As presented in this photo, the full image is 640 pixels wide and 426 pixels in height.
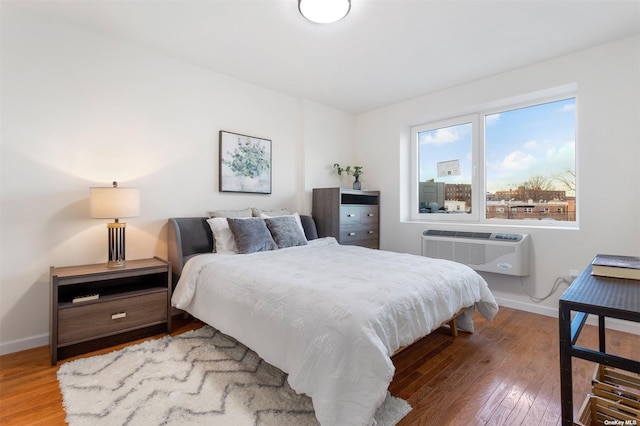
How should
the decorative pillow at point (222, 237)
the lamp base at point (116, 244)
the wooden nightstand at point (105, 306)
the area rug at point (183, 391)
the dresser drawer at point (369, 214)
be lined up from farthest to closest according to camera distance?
the dresser drawer at point (369, 214) < the decorative pillow at point (222, 237) < the lamp base at point (116, 244) < the wooden nightstand at point (105, 306) < the area rug at point (183, 391)

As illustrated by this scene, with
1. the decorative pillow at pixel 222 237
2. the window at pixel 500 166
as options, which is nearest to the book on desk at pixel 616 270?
the window at pixel 500 166

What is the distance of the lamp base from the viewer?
7.72 feet

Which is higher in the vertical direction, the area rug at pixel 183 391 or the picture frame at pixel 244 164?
the picture frame at pixel 244 164

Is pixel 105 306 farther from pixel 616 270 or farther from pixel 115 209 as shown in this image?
pixel 616 270

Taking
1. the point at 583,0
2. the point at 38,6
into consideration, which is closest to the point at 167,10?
the point at 38,6

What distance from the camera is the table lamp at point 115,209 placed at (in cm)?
220

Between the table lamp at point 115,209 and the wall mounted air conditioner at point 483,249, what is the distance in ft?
10.1

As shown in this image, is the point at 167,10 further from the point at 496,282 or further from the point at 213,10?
the point at 496,282

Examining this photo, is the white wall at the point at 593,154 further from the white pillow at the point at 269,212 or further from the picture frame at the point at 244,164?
the picture frame at the point at 244,164

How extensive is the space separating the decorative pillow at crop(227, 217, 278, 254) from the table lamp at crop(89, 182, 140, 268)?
799 mm

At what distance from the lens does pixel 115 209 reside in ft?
7.28

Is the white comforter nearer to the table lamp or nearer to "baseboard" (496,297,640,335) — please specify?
the table lamp

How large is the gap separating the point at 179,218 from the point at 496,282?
341 centimetres

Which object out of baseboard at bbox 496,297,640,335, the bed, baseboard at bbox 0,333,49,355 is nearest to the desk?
the bed
